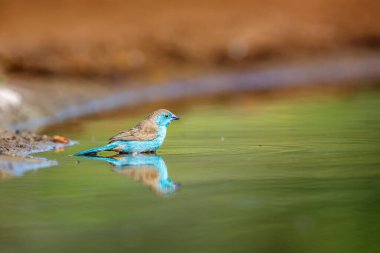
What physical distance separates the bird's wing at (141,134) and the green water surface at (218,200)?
23cm

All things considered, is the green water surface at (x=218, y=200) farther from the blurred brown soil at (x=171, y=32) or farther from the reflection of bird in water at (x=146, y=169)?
the blurred brown soil at (x=171, y=32)

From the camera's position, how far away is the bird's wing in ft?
27.9

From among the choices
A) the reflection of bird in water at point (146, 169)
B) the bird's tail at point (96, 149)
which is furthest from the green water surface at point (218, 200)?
the bird's tail at point (96, 149)

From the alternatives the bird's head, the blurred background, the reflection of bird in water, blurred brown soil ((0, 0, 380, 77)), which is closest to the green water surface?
the reflection of bird in water

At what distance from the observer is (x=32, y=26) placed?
761 inches

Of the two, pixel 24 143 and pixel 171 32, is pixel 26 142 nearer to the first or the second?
pixel 24 143

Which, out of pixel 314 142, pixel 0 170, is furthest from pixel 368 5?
pixel 0 170

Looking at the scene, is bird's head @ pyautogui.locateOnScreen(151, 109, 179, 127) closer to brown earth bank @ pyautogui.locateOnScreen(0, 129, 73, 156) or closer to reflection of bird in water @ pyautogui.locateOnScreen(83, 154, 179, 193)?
reflection of bird in water @ pyautogui.locateOnScreen(83, 154, 179, 193)

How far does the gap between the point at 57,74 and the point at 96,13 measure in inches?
135

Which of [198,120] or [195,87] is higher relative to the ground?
[195,87]

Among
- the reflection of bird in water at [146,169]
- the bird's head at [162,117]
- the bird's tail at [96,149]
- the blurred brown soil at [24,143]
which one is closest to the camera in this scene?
the reflection of bird in water at [146,169]

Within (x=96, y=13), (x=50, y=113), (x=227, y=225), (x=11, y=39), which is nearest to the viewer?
(x=227, y=225)

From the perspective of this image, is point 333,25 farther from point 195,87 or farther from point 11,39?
point 11,39

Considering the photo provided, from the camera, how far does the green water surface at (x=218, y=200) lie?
207 inches
